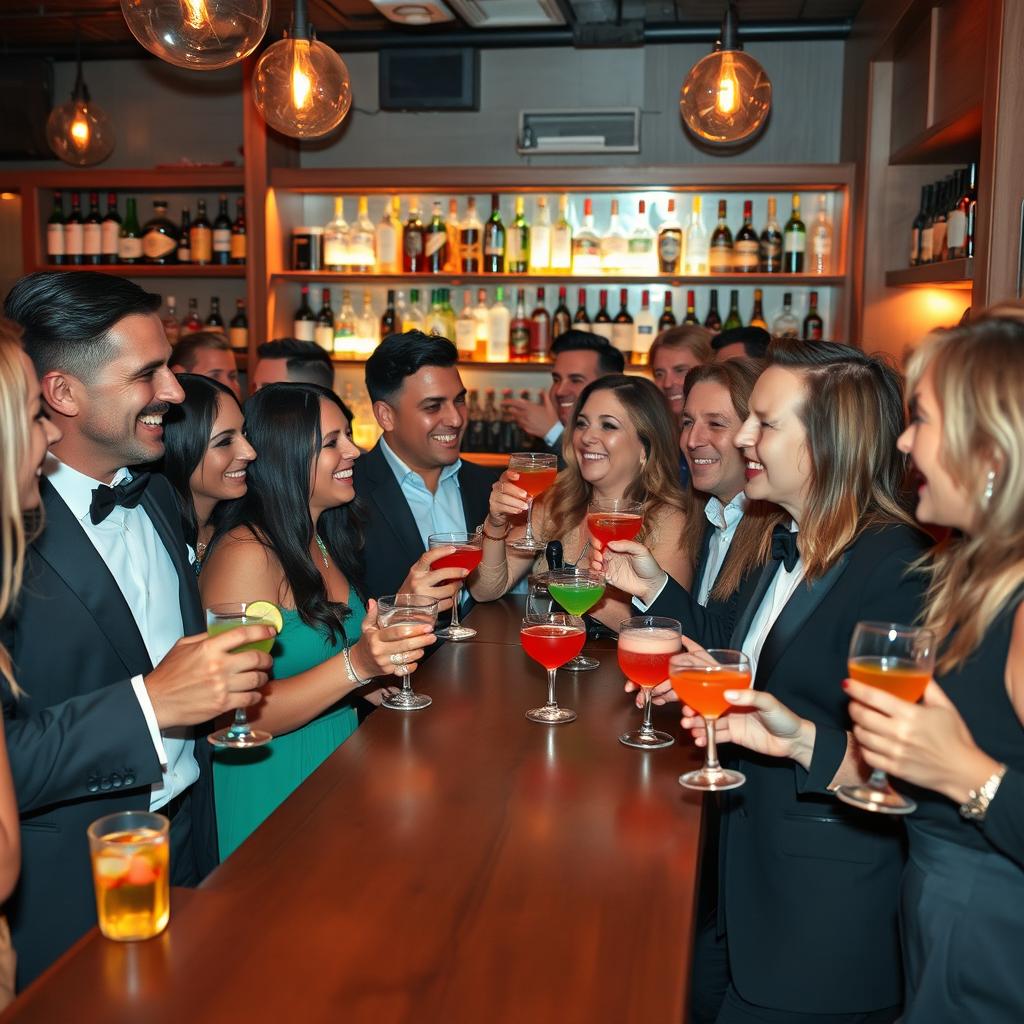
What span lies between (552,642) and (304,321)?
440 cm

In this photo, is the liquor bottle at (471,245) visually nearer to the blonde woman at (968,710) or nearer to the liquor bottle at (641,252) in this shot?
the liquor bottle at (641,252)

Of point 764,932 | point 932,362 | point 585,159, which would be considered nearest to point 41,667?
point 764,932

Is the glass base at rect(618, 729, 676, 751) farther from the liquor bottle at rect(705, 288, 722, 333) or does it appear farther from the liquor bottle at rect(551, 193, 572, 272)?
the liquor bottle at rect(551, 193, 572, 272)

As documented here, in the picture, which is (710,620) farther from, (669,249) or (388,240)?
(388,240)

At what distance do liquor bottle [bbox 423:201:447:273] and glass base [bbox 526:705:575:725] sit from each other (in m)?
4.10

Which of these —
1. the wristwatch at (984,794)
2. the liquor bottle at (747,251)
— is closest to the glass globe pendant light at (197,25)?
the wristwatch at (984,794)

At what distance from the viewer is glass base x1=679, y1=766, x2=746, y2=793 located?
1732 mm

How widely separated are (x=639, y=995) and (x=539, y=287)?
511cm

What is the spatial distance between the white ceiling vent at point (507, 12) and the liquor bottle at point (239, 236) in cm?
167

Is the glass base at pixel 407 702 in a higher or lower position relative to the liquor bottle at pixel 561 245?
lower

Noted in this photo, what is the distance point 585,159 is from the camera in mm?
6035

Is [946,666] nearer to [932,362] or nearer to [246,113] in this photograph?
[932,362]

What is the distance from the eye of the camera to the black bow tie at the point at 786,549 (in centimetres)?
216

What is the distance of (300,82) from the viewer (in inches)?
156
